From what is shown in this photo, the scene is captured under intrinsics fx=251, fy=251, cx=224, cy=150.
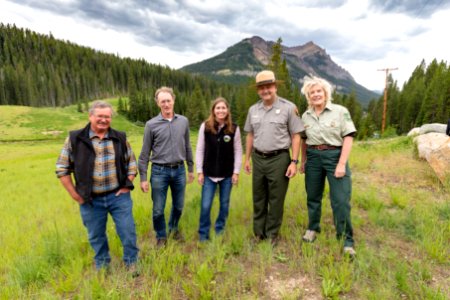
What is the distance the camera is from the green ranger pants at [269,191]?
3.67 m

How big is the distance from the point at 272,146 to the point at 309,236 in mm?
1507

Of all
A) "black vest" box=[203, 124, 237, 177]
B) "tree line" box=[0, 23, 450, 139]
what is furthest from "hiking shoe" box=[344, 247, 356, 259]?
"tree line" box=[0, 23, 450, 139]

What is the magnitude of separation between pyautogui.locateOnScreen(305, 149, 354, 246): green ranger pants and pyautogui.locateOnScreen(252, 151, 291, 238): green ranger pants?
0.35 metres

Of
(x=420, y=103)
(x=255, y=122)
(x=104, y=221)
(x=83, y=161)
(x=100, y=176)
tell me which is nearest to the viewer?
(x=83, y=161)

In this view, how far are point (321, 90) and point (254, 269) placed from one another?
254 centimetres

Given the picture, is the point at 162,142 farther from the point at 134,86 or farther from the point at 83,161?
the point at 134,86

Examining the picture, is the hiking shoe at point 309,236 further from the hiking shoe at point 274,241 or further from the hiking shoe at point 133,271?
the hiking shoe at point 133,271

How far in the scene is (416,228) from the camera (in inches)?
157

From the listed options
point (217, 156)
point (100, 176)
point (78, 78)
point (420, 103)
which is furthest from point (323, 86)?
point (78, 78)

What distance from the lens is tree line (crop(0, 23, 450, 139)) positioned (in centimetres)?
4525

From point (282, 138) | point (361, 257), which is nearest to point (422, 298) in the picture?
point (361, 257)

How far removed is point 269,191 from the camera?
151 inches

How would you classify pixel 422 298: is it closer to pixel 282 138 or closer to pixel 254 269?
pixel 254 269

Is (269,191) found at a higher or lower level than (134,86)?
lower
